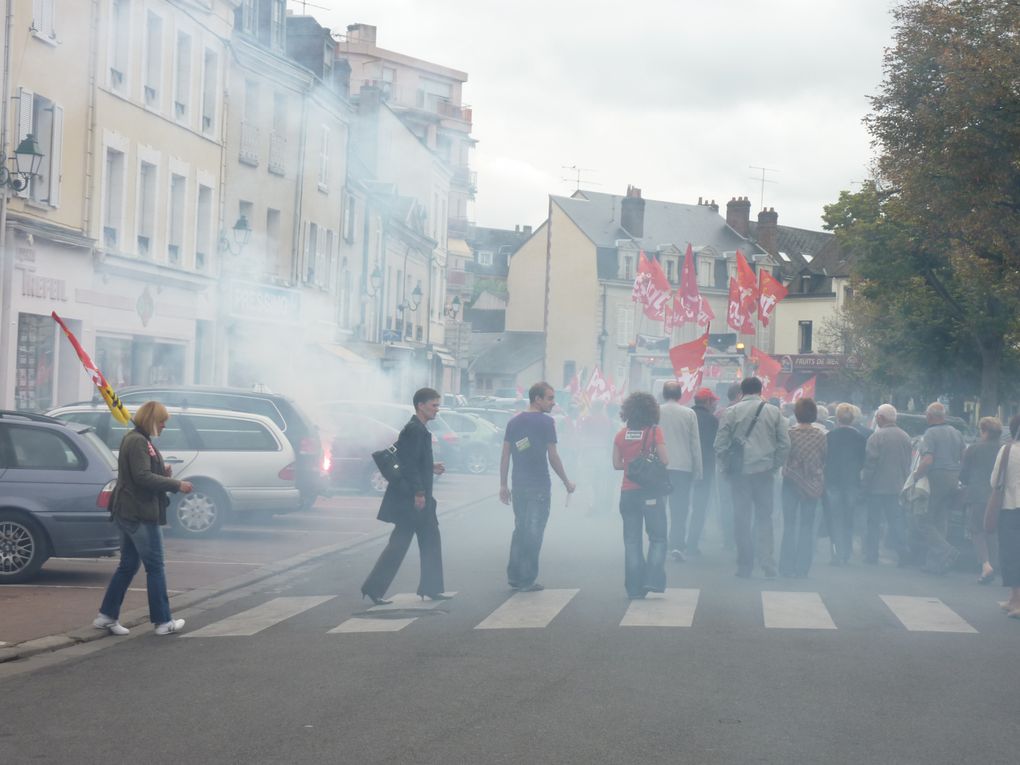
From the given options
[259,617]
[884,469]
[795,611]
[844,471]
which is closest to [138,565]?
[259,617]

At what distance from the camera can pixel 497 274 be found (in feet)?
389

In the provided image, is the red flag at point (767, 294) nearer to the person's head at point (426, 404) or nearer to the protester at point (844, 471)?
the protester at point (844, 471)

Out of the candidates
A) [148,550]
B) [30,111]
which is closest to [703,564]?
[148,550]

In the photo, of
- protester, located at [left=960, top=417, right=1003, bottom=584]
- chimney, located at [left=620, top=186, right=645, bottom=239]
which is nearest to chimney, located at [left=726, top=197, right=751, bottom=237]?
chimney, located at [left=620, top=186, right=645, bottom=239]

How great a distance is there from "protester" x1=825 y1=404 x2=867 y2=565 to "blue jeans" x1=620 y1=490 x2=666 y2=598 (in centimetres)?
382

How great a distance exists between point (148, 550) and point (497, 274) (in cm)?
10863

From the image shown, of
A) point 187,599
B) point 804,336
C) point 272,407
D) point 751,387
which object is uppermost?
point 804,336

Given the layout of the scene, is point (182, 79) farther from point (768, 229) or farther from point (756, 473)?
point (768, 229)

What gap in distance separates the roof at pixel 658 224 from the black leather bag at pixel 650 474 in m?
71.8

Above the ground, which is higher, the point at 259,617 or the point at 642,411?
the point at 642,411

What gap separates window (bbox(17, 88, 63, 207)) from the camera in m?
24.0

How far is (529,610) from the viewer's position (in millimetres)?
11547

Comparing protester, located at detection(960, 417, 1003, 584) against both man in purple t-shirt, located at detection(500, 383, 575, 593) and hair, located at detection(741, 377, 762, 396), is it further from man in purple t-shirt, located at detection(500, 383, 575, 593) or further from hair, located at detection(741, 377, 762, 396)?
man in purple t-shirt, located at detection(500, 383, 575, 593)

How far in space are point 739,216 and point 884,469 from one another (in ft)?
259
